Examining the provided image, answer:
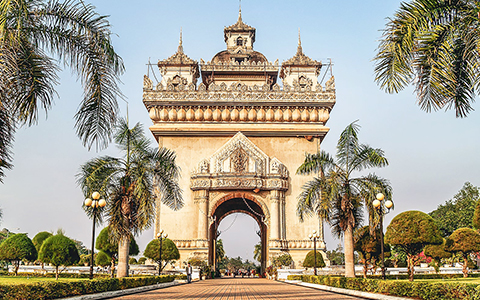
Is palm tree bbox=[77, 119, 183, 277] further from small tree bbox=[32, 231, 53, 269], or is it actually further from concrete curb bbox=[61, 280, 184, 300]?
small tree bbox=[32, 231, 53, 269]

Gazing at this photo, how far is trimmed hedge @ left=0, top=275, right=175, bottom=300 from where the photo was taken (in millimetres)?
8164

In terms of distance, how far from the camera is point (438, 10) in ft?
29.0

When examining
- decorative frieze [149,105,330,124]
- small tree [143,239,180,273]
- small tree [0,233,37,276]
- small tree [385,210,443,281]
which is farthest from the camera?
decorative frieze [149,105,330,124]

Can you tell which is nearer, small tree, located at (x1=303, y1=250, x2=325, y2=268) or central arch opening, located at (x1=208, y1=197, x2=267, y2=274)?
small tree, located at (x1=303, y1=250, x2=325, y2=268)

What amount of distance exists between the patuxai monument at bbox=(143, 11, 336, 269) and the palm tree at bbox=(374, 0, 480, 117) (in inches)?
736

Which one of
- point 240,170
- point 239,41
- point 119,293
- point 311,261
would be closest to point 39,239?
point 240,170

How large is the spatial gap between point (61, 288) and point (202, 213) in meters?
17.7

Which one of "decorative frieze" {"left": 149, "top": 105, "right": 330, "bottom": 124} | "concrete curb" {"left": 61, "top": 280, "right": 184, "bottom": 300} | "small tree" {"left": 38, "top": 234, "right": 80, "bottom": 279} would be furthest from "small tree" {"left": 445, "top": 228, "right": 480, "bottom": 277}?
"small tree" {"left": 38, "top": 234, "right": 80, "bottom": 279}

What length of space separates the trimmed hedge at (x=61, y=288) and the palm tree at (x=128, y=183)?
5.94 feet

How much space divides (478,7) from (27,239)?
25.4 meters

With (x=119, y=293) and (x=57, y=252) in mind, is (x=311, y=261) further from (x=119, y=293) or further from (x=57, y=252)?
(x=119, y=293)

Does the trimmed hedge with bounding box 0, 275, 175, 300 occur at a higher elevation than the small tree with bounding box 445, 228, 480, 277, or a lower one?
lower

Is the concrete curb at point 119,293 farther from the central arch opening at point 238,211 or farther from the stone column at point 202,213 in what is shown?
the central arch opening at point 238,211

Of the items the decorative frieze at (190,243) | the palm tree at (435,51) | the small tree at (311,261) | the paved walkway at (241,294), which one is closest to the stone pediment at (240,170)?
the decorative frieze at (190,243)
